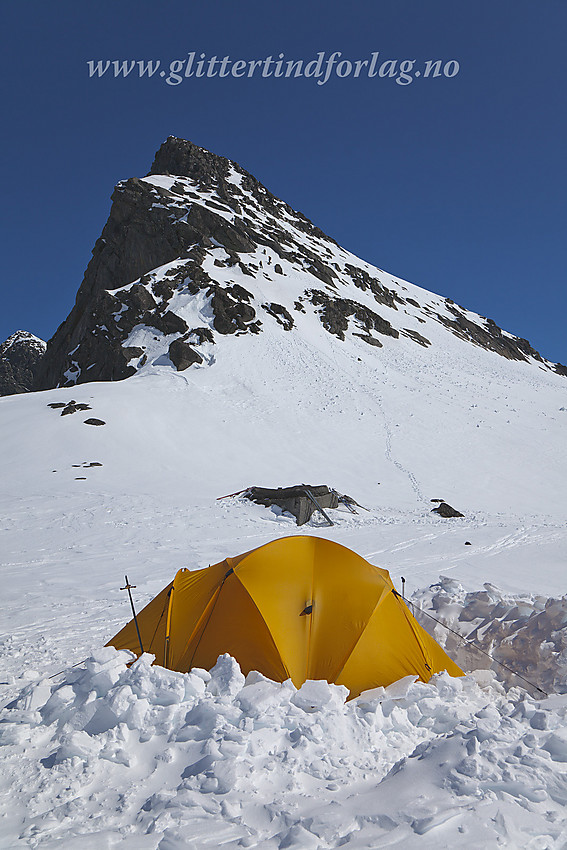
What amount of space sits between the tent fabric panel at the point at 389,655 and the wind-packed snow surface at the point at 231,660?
0.30 meters

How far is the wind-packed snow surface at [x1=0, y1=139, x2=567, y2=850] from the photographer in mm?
3197

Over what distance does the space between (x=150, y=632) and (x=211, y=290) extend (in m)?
36.9

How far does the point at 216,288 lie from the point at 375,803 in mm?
39671

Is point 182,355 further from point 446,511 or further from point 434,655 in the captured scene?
point 434,655

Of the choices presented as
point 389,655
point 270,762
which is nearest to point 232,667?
point 270,762

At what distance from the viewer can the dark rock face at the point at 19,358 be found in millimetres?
111475

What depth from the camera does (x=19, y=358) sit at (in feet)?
422

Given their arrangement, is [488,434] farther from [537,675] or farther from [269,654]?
[269,654]

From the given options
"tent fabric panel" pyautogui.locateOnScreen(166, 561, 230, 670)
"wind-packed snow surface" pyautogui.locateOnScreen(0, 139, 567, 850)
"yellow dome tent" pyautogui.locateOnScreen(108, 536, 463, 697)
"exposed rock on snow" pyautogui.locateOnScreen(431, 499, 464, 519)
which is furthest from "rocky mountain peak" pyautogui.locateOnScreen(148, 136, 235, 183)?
"yellow dome tent" pyautogui.locateOnScreen(108, 536, 463, 697)

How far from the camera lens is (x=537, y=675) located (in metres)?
5.56

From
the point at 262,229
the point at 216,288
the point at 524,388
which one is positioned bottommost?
the point at 524,388

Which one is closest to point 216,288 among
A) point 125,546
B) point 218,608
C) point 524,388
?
point 524,388

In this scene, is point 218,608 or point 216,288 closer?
point 218,608

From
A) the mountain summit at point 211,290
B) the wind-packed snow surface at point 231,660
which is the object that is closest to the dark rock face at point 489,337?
the mountain summit at point 211,290
